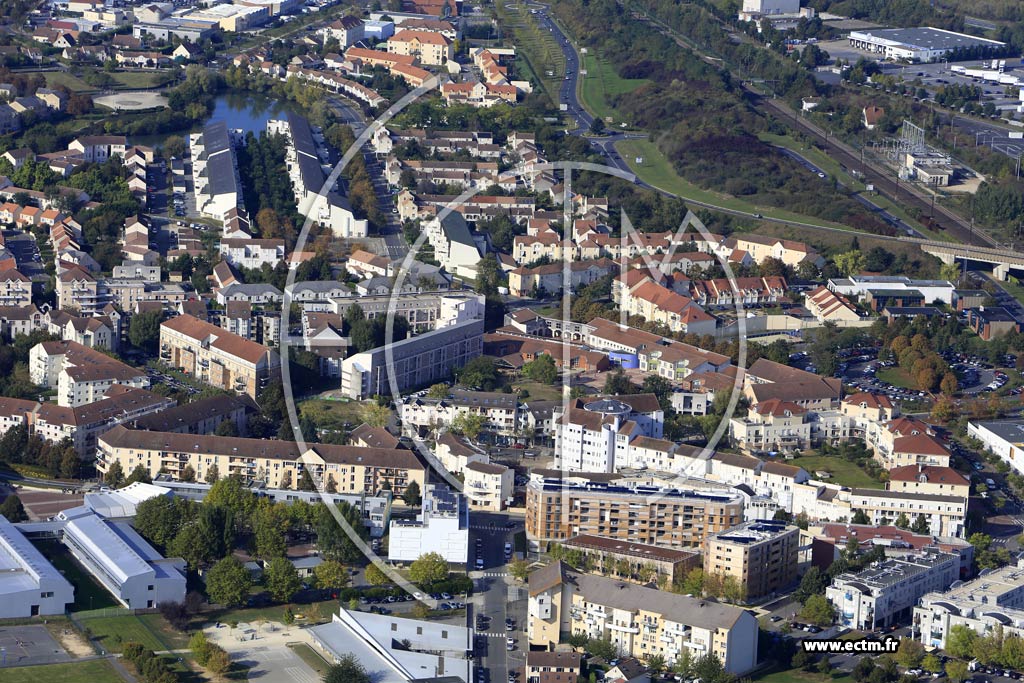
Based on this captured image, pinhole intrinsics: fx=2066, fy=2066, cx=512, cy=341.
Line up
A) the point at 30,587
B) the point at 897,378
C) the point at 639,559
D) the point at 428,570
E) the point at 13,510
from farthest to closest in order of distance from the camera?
the point at 897,378
the point at 13,510
the point at 639,559
the point at 428,570
the point at 30,587

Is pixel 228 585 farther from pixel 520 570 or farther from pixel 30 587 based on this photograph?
pixel 520 570

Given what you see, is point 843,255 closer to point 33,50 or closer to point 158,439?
point 158,439

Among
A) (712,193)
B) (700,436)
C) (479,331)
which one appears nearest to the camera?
(700,436)

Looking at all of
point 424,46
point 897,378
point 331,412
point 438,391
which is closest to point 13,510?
point 331,412

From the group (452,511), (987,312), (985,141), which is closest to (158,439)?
(452,511)

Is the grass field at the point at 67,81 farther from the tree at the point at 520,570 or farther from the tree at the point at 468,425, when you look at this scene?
the tree at the point at 520,570
